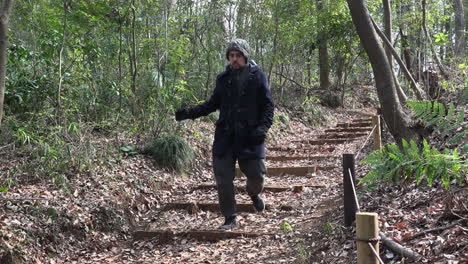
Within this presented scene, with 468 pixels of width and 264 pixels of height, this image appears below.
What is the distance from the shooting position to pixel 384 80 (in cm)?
568

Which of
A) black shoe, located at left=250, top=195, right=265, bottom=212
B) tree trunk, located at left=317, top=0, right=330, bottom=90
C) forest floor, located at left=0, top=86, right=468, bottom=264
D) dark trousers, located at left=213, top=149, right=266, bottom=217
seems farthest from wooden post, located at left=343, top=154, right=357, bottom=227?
tree trunk, located at left=317, top=0, right=330, bottom=90

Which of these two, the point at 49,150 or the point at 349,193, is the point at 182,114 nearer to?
the point at 49,150

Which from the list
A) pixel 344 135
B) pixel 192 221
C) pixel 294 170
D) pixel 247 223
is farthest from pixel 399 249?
pixel 344 135

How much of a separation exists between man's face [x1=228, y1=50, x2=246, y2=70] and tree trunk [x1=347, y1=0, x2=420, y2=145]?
2126 mm

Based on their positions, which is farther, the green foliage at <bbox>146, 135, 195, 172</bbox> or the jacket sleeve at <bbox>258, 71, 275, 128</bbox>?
the green foliage at <bbox>146, 135, 195, 172</bbox>

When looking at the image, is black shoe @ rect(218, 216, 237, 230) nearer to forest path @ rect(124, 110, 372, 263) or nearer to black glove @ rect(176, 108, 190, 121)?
forest path @ rect(124, 110, 372, 263)

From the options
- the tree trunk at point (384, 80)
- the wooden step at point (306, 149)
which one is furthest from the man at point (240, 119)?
the wooden step at point (306, 149)

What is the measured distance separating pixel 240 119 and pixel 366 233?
2.65 metres

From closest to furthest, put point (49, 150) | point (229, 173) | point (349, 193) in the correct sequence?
point (349, 193) < point (229, 173) < point (49, 150)

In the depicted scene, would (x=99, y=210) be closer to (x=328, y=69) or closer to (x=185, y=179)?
(x=185, y=179)

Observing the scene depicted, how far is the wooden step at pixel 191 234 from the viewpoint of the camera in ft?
15.5

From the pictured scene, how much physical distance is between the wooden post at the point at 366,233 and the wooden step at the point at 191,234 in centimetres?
262

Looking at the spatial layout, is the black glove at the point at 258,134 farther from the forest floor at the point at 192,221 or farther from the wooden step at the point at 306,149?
the wooden step at the point at 306,149

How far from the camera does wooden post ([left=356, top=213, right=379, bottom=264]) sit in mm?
2061
